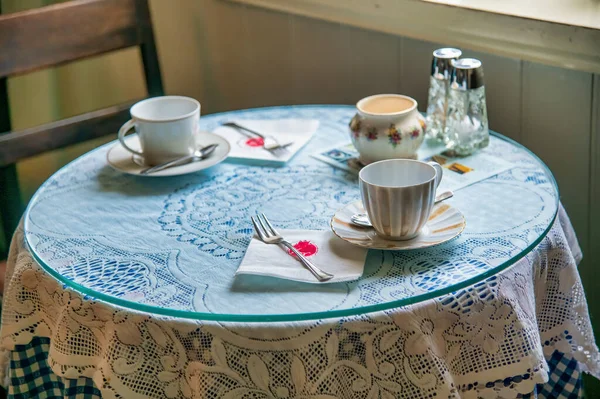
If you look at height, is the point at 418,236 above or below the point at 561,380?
above

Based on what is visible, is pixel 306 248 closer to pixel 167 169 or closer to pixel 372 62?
pixel 167 169

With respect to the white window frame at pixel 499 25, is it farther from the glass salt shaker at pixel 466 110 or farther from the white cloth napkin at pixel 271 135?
the white cloth napkin at pixel 271 135

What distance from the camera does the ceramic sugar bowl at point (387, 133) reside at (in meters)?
1.16

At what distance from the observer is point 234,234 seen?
103cm

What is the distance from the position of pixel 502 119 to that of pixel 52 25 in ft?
3.08

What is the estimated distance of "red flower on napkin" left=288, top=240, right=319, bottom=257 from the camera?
954 mm

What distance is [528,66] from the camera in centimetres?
141

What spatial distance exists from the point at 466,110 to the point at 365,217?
1.06 feet

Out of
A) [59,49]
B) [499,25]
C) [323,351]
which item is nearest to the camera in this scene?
[323,351]

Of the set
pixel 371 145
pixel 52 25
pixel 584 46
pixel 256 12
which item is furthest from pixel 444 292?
pixel 256 12

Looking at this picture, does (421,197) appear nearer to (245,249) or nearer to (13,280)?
(245,249)

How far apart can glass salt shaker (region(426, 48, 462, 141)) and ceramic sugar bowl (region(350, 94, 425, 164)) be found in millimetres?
89

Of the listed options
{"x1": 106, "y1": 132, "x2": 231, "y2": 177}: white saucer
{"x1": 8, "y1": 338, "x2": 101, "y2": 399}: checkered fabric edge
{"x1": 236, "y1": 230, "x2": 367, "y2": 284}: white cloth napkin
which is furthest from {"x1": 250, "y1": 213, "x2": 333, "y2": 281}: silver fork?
{"x1": 8, "y1": 338, "x2": 101, "y2": 399}: checkered fabric edge

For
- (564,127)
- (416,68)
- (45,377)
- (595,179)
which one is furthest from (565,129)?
(45,377)
